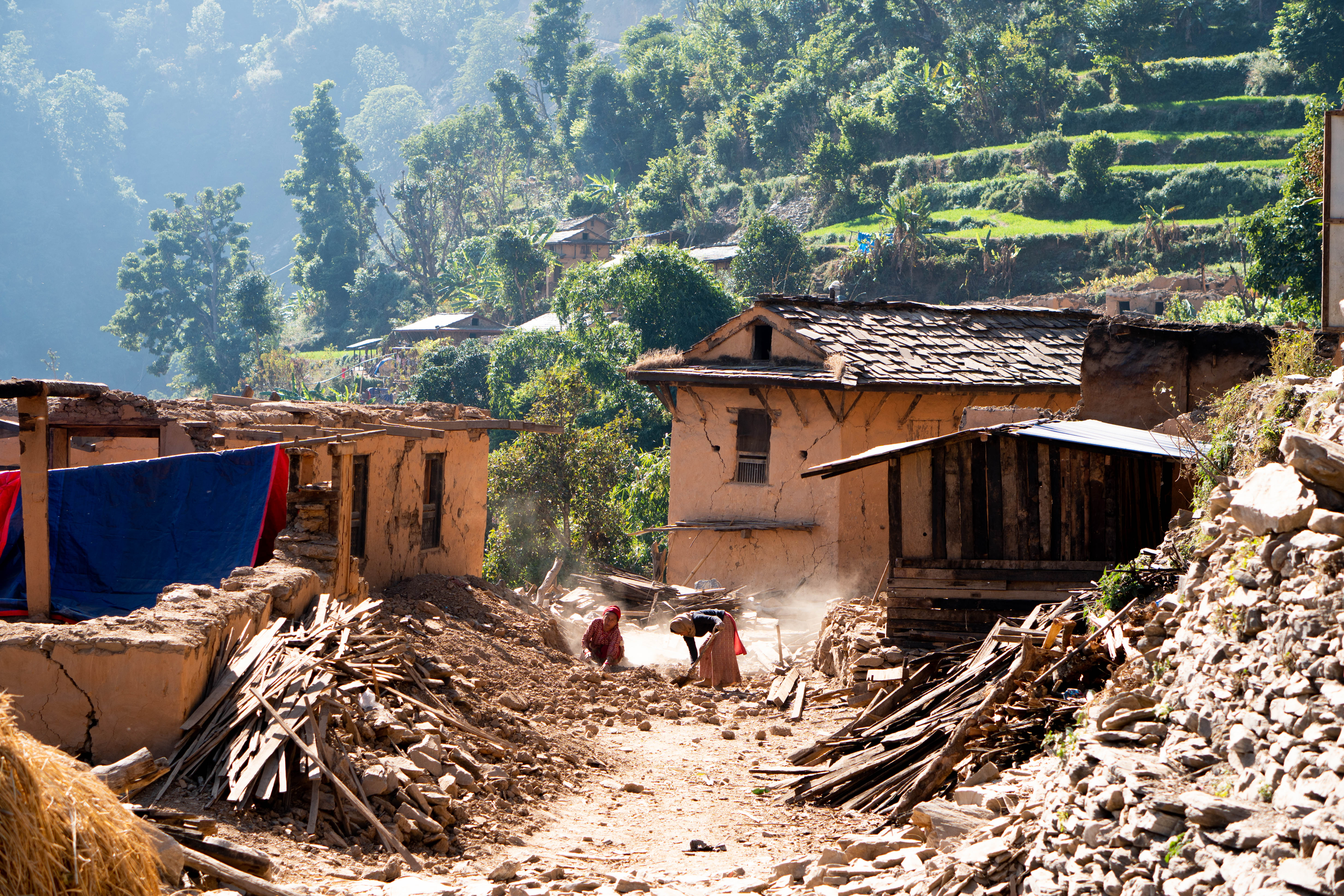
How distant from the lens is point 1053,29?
55.2 metres

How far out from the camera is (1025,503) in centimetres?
1002

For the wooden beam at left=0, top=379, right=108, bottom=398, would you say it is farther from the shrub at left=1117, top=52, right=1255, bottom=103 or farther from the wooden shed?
the shrub at left=1117, top=52, right=1255, bottom=103

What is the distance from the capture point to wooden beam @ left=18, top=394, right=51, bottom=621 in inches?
325

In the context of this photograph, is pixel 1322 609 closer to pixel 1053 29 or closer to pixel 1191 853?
pixel 1191 853

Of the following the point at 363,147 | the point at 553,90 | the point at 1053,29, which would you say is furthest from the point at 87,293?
the point at 1053,29

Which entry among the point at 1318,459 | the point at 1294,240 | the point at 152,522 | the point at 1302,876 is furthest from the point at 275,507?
the point at 1294,240

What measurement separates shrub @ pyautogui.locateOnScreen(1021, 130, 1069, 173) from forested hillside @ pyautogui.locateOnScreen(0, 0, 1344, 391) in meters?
0.08

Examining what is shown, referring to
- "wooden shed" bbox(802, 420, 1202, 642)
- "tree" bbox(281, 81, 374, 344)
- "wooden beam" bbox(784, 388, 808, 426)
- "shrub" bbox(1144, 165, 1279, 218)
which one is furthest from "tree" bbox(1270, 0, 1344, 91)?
"tree" bbox(281, 81, 374, 344)

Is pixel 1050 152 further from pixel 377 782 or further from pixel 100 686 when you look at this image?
pixel 100 686

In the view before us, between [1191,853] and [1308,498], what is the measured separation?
5.87 ft

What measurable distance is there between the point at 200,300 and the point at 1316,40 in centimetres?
5938

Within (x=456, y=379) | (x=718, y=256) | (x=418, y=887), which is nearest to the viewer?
(x=418, y=887)

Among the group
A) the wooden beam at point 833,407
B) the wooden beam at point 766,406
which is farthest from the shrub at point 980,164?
the wooden beam at point 833,407

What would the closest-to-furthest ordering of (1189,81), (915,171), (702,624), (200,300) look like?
(702,624)
(1189,81)
(915,171)
(200,300)
